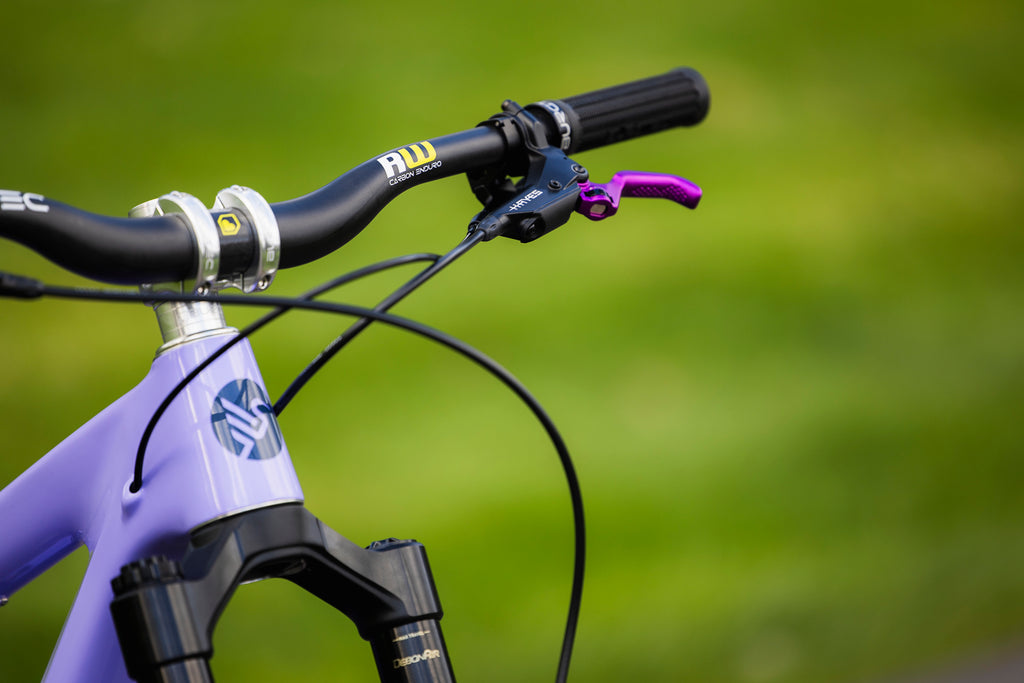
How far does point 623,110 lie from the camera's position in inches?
27.1

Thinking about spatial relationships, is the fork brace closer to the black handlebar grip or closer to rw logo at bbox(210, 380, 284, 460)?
rw logo at bbox(210, 380, 284, 460)

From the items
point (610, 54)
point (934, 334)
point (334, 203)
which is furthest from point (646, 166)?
point (334, 203)

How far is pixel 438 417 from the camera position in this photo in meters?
1.86

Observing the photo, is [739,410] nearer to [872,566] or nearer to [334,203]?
[872,566]

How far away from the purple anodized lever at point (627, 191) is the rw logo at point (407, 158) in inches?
4.2

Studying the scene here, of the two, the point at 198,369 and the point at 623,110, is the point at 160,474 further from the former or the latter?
the point at 623,110

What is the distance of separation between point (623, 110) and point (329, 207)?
0.28m

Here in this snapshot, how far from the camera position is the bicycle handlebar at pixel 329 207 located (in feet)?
1.36

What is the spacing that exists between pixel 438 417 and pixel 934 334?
4.15ft

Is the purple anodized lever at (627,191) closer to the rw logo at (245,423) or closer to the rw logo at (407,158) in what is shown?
the rw logo at (407,158)

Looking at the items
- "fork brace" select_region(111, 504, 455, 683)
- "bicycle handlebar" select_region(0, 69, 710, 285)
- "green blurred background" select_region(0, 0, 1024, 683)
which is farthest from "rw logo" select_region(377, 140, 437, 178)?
"green blurred background" select_region(0, 0, 1024, 683)

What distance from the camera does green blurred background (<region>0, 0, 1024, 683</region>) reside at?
1.73m

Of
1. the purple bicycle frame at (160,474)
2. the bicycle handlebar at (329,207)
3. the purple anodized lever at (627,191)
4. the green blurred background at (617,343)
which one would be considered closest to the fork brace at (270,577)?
the purple bicycle frame at (160,474)

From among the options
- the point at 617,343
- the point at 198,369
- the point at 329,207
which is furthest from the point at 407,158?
the point at 617,343
